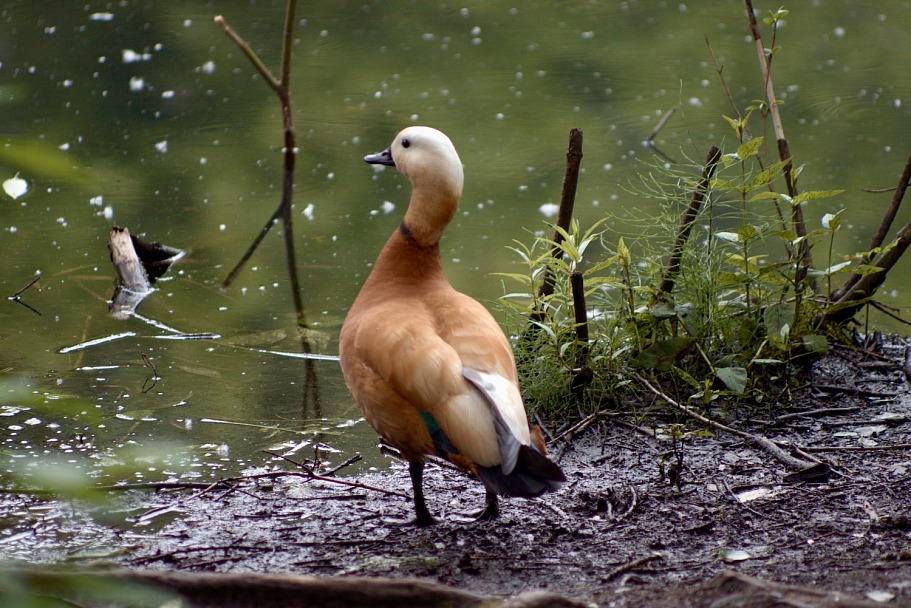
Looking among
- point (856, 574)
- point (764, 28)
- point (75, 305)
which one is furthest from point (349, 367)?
point (764, 28)

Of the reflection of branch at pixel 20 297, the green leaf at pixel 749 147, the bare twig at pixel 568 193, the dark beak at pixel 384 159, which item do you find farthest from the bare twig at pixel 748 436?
the reflection of branch at pixel 20 297

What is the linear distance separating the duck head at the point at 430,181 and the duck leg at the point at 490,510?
Result: 0.86m

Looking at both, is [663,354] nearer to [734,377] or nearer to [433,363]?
[734,377]

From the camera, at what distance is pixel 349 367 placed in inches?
118

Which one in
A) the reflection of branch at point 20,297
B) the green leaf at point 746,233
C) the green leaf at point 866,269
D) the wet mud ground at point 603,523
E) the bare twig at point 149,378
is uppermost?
the green leaf at point 746,233

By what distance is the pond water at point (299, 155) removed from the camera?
13.2 feet

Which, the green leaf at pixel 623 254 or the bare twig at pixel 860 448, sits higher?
the green leaf at pixel 623 254

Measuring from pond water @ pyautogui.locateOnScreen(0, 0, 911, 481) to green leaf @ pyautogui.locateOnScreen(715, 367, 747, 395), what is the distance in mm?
985

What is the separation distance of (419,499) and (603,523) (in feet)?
1.83

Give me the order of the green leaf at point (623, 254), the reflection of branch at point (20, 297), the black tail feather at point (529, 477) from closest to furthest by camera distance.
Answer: the black tail feather at point (529, 477)
the green leaf at point (623, 254)
the reflection of branch at point (20, 297)

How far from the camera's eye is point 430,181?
3213mm

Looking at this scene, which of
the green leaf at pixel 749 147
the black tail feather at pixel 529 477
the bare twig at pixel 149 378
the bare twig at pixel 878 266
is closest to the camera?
the black tail feather at pixel 529 477

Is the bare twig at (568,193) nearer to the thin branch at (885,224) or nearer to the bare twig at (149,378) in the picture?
the thin branch at (885,224)

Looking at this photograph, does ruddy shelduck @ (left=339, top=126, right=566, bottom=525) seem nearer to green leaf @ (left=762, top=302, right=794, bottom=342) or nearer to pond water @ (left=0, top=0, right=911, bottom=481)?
pond water @ (left=0, top=0, right=911, bottom=481)
